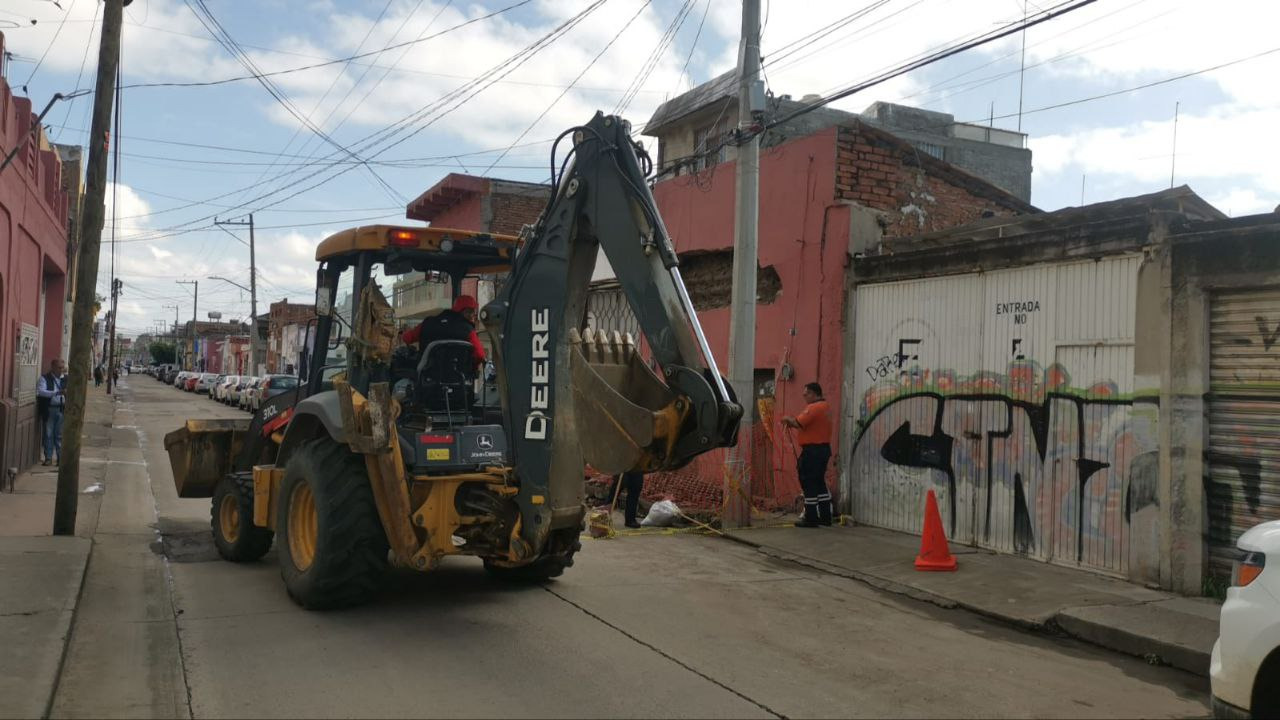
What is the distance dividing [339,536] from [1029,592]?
5.82 metres

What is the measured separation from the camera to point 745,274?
11.5m

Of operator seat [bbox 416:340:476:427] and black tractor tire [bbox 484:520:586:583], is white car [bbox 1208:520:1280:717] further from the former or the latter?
operator seat [bbox 416:340:476:427]

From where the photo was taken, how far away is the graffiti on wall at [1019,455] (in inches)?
350

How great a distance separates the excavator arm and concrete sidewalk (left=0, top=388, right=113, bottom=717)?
2.89m

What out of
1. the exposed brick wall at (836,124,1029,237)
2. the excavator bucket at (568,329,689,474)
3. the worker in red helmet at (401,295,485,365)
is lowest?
the excavator bucket at (568,329,689,474)

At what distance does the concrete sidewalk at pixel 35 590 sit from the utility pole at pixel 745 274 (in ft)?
22.5

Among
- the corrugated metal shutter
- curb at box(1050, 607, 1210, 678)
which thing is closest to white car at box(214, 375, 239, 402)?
curb at box(1050, 607, 1210, 678)

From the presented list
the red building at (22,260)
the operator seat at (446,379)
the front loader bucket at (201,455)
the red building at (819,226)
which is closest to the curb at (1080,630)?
the red building at (819,226)

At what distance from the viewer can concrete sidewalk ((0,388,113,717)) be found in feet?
16.8

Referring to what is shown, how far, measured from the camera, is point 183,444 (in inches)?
378

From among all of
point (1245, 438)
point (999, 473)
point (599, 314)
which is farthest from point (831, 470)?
point (599, 314)

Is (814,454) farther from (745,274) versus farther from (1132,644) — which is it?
(1132,644)

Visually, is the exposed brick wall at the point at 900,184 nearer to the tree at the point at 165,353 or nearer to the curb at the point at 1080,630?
the curb at the point at 1080,630

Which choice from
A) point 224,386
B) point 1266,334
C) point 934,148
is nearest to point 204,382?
point 224,386
